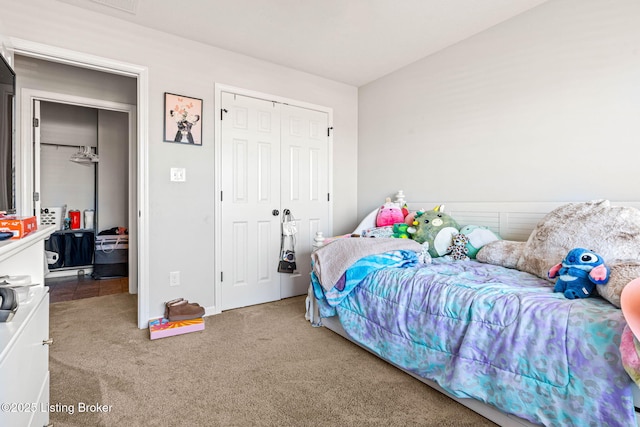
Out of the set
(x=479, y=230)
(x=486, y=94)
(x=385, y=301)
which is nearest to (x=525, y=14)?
(x=486, y=94)

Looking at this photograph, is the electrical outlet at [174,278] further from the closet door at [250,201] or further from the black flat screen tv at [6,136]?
the black flat screen tv at [6,136]

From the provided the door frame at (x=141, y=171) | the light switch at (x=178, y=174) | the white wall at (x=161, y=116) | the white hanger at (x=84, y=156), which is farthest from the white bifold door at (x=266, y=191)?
the white hanger at (x=84, y=156)

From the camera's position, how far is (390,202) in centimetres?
319

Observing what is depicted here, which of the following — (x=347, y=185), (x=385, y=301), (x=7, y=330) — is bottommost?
(x=385, y=301)

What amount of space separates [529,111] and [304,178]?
209cm

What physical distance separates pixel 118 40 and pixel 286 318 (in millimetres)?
2619

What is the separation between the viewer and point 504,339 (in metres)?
1.39

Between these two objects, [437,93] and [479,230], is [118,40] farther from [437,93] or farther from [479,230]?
[479,230]

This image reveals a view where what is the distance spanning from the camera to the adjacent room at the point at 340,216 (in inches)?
53.2

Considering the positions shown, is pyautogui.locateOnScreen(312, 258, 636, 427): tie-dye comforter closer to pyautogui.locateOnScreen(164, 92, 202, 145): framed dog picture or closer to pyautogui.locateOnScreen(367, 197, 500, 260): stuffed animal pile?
pyautogui.locateOnScreen(367, 197, 500, 260): stuffed animal pile

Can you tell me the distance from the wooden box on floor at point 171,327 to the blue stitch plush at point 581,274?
2.41m

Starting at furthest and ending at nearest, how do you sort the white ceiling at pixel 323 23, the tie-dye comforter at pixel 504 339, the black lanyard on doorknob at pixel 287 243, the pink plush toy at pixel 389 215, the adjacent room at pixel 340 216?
the black lanyard on doorknob at pixel 287 243 → the pink plush toy at pixel 389 215 → the white ceiling at pixel 323 23 → the adjacent room at pixel 340 216 → the tie-dye comforter at pixel 504 339

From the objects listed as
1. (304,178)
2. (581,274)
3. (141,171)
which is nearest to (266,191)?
(304,178)

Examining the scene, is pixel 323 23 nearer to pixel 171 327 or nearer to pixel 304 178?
pixel 304 178
